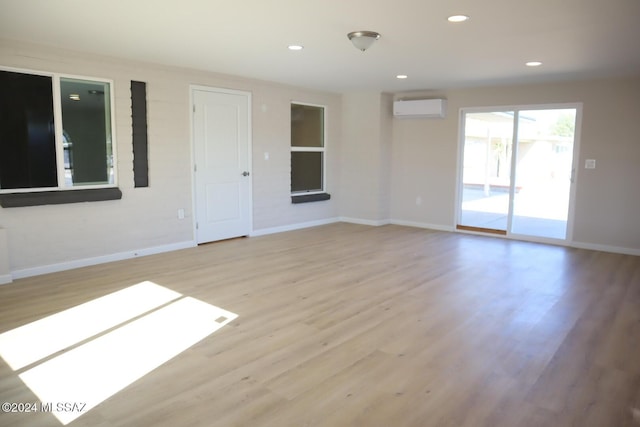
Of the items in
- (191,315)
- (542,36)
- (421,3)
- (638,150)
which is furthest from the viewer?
(638,150)

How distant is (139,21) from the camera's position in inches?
144

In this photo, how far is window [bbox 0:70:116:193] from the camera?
14.5ft

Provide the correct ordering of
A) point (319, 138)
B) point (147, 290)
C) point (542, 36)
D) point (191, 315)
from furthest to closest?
point (319, 138), point (147, 290), point (542, 36), point (191, 315)

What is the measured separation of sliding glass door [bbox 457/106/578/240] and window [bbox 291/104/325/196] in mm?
2447

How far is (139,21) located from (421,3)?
2270 millimetres

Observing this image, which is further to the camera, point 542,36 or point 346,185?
point 346,185

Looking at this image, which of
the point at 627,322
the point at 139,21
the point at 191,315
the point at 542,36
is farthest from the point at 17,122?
the point at 627,322

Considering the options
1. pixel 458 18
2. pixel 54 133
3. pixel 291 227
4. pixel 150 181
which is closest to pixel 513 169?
pixel 291 227

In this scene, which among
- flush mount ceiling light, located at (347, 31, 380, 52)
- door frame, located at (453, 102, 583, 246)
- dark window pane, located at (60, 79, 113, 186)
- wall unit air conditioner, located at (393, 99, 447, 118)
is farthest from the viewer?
wall unit air conditioner, located at (393, 99, 447, 118)

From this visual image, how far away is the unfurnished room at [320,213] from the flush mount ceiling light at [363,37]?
1.2 inches

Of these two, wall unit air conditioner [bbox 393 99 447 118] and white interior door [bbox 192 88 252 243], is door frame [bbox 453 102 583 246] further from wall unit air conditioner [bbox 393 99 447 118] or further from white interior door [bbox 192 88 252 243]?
white interior door [bbox 192 88 252 243]

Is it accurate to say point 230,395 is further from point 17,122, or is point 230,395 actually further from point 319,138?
point 319,138

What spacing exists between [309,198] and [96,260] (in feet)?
11.9

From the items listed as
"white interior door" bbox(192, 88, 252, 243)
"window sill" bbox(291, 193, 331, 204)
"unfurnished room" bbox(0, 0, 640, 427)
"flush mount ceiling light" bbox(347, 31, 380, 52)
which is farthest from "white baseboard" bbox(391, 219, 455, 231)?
"flush mount ceiling light" bbox(347, 31, 380, 52)
